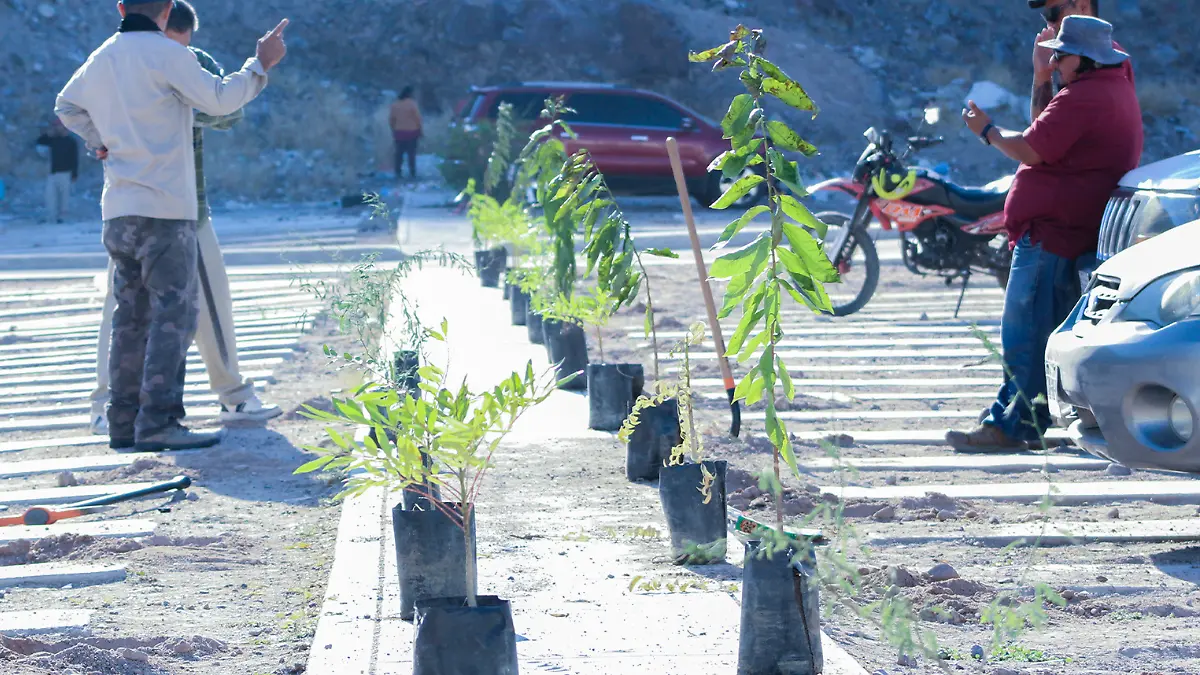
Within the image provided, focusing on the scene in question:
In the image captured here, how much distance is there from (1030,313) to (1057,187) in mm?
559

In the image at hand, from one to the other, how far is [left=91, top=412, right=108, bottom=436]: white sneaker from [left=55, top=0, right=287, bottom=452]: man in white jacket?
48 cm

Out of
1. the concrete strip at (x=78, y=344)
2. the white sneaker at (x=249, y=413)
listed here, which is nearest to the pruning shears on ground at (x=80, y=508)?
the white sneaker at (x=249, y=413)

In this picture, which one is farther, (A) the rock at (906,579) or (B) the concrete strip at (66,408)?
(B) the concrete strip at (66,408)

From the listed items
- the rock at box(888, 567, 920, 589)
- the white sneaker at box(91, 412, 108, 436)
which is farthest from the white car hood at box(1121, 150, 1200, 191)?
the white sneaker at box(91, 412, 108, 436)

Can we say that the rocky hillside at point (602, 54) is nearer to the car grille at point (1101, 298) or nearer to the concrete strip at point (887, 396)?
the concrete strip at point (887, 396)

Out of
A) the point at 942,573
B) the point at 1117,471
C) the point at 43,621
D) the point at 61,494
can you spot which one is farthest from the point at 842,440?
the point at 43,621

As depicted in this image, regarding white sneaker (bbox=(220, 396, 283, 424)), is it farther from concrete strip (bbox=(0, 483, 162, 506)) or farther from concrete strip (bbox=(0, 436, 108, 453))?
concrete strip (bbox=(0, 483, 162, 506))

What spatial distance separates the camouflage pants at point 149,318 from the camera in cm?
737

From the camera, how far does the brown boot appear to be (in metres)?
7.01

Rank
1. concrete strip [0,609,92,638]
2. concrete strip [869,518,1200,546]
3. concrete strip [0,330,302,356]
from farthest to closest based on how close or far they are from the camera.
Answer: concrete strip [0,330,302,356], concrete strip [869,518,1200,546], concrete strip [0,609,92,638]

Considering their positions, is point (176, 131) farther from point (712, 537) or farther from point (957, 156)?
point (957, 156)

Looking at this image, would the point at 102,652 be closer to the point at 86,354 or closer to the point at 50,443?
the point at 50,443

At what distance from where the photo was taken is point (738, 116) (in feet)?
13.2

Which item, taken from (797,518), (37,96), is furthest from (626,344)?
(37,96)
